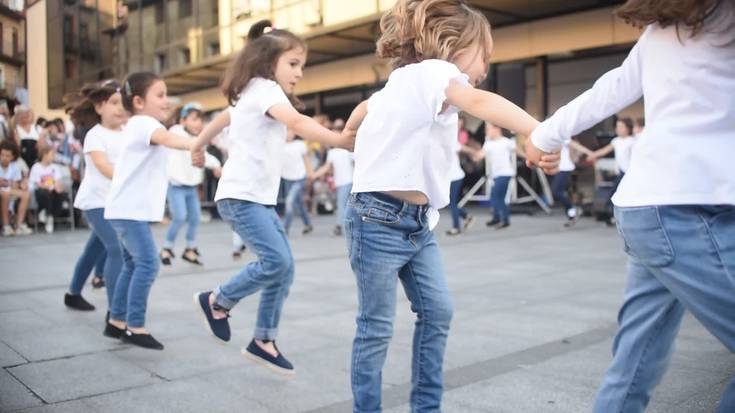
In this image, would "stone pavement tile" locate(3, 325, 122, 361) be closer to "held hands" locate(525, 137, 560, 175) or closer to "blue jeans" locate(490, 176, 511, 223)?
"held hands" locate(525, 137, 560, 175)

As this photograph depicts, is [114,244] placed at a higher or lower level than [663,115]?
lower

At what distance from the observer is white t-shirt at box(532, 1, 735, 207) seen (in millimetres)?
1882

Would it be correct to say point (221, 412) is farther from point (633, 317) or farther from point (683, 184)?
point (683, 184)

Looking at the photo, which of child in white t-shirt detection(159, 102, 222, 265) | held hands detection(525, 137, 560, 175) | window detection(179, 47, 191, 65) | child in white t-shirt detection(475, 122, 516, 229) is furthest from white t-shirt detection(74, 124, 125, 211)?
window detection(179, 47, 191, 65)

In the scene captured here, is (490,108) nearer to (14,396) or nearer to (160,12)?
(14,396)

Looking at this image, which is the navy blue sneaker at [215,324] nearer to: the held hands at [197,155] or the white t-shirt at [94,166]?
the held hands at [197,155]

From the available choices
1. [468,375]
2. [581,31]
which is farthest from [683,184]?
[581,31]

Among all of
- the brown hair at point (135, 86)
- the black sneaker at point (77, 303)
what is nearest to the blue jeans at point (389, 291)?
the brown hair at point (135, 86)

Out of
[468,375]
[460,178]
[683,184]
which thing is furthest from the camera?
[460,178]

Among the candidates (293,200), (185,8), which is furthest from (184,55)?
(293,200)

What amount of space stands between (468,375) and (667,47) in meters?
2.22

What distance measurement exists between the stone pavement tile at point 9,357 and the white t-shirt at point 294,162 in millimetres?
7269

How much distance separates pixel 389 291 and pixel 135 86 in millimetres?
2729

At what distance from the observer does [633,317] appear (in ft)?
7.05
